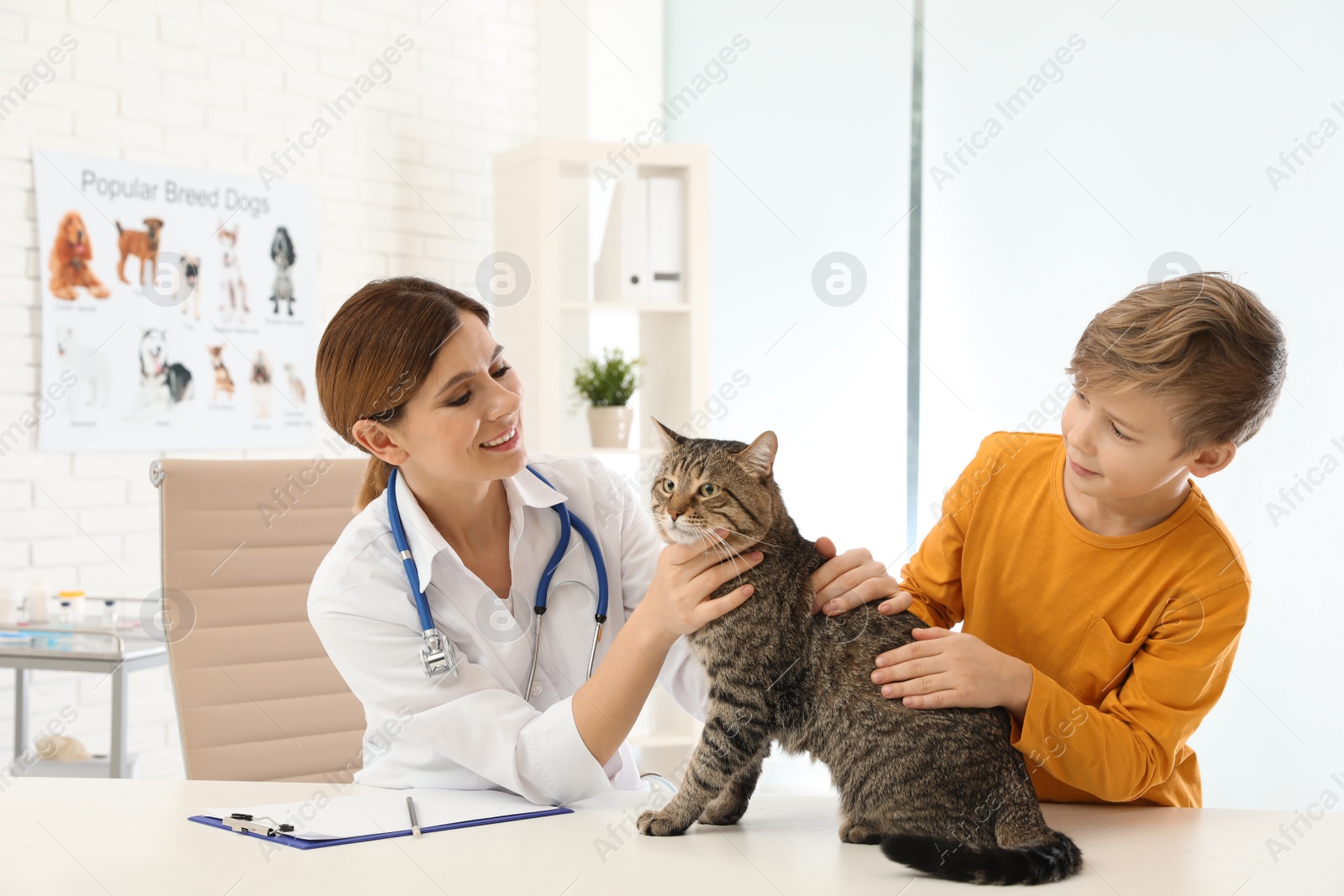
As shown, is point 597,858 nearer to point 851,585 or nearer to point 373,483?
point 851,585

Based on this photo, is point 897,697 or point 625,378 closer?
point 897,697

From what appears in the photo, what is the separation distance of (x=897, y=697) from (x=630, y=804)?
0.44 metres

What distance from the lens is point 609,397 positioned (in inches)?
158

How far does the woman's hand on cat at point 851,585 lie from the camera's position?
4.62 ft

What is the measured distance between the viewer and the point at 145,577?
3643 mm

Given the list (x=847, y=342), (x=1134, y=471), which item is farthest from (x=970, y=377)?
(x=1134, y=471)

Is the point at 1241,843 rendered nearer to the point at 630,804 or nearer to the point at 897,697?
the point at 897,697

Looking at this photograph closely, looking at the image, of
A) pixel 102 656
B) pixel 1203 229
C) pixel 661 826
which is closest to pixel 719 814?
pixel 661 826

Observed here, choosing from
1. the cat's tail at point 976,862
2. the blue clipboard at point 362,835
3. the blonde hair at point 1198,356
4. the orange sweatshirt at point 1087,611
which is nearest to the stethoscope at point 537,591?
the blue clipboard at point 362,835

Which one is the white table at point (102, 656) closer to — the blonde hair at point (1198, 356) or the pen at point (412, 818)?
the pen at point (412, 818)

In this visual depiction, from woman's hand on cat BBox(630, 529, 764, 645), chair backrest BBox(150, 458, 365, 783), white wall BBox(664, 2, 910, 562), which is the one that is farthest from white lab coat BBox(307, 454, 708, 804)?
white wall BBox(664, 2, 910, 562)

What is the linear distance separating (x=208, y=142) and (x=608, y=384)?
1.66m

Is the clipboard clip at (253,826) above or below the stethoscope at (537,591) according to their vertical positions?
below

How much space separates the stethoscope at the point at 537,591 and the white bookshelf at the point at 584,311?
197 centimetres
